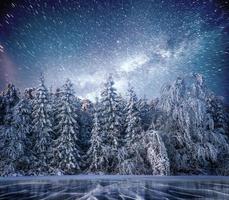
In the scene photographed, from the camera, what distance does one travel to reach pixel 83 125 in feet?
95.2

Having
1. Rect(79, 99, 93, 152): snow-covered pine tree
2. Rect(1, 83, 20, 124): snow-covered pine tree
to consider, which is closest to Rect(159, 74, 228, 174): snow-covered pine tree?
Rect(79, 99, 93, 152): snow-covered pine tree

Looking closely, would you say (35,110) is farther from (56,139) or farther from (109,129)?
(109,129)

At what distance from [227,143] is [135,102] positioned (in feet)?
30.6

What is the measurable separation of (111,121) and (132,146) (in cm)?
612

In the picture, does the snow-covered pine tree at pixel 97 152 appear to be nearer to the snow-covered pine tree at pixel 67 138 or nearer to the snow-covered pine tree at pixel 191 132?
the snow-covered pine tree at pixel 67 138

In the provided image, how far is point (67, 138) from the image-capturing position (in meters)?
24.8

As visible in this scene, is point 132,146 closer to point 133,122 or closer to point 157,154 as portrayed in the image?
point 157,154

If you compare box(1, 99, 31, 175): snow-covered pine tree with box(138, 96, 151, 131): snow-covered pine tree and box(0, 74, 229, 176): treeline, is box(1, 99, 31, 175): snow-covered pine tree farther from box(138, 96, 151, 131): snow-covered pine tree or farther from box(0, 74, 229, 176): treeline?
box(138, 96, 151, 131): snow-covered pine tree

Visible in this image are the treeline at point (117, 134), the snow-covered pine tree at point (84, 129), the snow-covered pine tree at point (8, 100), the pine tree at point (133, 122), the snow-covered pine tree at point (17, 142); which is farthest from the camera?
the snow-covered pine tree at point (84, 129)

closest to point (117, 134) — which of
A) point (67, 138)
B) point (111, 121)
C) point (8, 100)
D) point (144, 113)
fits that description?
point (111, 121)

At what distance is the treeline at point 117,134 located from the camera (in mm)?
18672

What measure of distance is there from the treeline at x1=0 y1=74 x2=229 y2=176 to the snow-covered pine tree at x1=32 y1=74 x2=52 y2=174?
0.04m

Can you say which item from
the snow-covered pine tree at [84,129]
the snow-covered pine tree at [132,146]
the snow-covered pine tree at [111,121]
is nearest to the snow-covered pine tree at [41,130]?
the snow-covered pine tree at [84,129]

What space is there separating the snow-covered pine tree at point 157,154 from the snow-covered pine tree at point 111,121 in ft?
20.0
